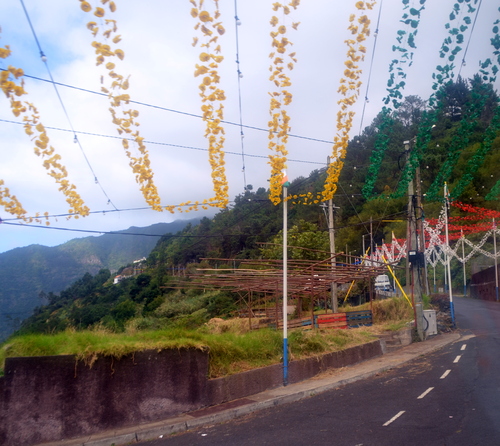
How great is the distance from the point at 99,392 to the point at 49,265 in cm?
2267

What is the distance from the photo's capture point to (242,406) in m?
8.82

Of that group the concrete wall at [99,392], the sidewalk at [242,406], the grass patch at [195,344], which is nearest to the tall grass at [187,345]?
the grass patch at [195,344]

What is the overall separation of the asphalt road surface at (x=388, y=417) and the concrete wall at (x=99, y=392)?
2.75 ft

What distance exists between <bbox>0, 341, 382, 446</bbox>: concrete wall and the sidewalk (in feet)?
0.67

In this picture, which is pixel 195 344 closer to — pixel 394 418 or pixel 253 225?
pixel 394 418

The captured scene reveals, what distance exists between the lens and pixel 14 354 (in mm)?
7578

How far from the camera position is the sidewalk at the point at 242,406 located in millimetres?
7449

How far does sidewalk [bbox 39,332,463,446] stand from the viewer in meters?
7.45

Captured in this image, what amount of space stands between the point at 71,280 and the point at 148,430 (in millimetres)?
23529

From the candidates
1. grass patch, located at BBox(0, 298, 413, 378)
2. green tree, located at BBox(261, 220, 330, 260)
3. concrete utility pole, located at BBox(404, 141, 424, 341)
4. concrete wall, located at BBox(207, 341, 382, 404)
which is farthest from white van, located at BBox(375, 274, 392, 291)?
concrete wall, located at BBox(207, 341, 382, 404)

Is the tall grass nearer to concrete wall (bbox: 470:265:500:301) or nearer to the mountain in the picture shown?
the mountain

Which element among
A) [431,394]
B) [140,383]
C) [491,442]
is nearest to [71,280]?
[140,383]

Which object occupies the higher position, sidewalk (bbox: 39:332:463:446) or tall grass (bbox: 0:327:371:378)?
tall grass (bbox: 0:327:371:378)

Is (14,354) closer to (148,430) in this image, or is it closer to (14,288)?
(148,430)
